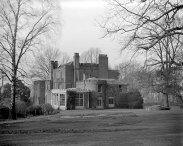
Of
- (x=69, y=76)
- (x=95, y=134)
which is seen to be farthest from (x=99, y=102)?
(x=95, y=134)

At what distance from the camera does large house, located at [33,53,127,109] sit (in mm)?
59062

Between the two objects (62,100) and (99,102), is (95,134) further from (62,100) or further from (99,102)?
(99,102)

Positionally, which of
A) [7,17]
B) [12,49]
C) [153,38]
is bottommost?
[153,38]

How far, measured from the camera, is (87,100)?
60.2 metres

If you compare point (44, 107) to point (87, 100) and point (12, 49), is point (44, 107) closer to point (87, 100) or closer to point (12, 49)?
point (12, 49)

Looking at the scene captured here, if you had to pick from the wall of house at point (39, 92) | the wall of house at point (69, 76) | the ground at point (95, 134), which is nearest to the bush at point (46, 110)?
the ground at point (95, 134)

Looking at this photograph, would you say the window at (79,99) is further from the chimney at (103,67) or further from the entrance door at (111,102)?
the chimney at (103,67)

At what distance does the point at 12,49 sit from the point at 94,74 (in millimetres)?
41440

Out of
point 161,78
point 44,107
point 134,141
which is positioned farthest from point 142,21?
point 44,107

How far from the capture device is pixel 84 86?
65062mm

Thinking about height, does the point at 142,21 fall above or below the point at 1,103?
above

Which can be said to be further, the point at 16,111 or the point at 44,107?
the point at 44,107

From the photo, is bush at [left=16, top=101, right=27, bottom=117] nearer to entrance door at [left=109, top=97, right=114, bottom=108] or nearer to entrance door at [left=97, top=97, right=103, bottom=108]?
entrance door at [left=97, top=97, right=103, bottom=108]

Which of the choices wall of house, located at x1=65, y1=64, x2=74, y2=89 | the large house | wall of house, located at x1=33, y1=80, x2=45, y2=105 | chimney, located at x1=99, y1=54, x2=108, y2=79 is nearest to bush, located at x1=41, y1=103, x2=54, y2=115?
the large house
